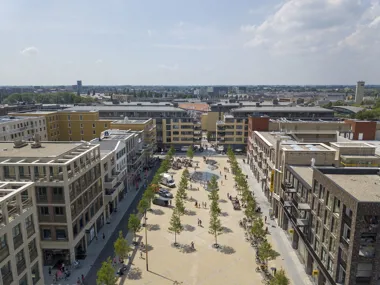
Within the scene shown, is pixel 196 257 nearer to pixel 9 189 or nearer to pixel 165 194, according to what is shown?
pixel 165 194

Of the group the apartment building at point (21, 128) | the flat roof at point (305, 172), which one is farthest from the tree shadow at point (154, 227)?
the apartment building at point (21, 128)

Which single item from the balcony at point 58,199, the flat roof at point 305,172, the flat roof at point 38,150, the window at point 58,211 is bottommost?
the window at point 58,211

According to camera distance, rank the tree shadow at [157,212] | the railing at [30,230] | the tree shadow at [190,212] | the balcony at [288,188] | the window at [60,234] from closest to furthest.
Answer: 1. the railing at [30,230]
2. the window at [60,234]
3. the balcony at [288,188]
4. the tree shadow at [190,212]
5. the tree shadow at [157,212]

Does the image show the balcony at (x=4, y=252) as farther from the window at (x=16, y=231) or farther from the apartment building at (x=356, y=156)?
the apartment building at (x=356, y=156)

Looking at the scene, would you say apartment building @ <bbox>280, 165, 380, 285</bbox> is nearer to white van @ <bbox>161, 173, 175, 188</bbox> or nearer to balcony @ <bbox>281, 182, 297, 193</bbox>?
balcony @ <bbox>281, 182, 297, 193</bbox>

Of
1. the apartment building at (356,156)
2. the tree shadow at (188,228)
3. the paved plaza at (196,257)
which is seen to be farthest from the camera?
the apartment building at (356,156)

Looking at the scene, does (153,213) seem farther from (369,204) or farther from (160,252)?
(369,204)

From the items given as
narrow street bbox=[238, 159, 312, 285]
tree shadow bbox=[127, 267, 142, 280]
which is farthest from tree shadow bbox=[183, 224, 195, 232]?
tree shadow bbox=[127, 267, 142, 280]
